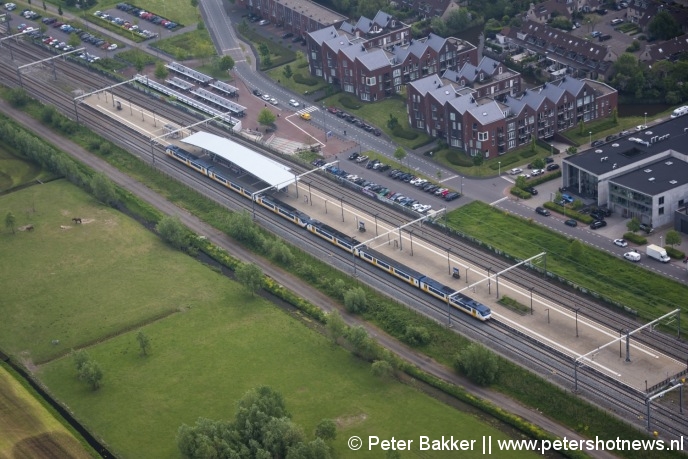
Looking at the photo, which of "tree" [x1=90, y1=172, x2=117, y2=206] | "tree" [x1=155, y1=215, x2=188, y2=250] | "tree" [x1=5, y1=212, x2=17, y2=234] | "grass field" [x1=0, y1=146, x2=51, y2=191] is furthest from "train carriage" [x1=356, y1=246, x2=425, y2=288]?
"grass field" [x1=0, y1=146, x2=51, y2=191]

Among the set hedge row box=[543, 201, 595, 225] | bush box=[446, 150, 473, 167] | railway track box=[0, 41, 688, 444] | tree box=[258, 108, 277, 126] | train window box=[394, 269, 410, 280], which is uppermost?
tree box=[258, 108, 277, 126]

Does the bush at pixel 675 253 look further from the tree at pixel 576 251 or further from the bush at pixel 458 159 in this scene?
the bush at pixel 458 159

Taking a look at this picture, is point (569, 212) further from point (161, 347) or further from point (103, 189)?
point (103, 189)

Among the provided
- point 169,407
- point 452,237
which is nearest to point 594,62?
point 452,237

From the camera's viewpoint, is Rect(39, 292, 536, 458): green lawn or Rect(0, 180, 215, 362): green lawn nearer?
Rect(39, 292, 536, 458): green lawn

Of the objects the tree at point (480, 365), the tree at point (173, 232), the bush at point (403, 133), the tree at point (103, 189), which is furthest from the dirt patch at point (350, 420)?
the bush at point (403, 133)

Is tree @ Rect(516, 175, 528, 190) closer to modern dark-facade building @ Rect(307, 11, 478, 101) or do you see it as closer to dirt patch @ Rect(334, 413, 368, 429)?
modern dark-facade building @ Rect(307, 11, 478, 101)

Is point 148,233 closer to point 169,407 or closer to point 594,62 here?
point 169,407

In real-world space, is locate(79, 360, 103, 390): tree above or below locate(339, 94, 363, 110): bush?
below
